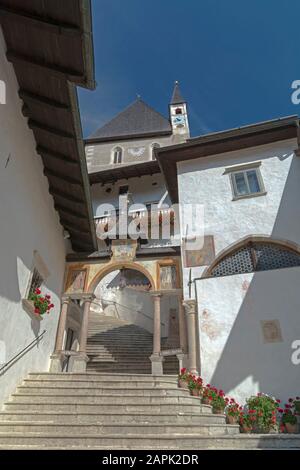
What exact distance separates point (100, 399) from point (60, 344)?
3580 mm

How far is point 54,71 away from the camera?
5.94 meters

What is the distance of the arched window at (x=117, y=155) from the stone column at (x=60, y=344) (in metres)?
19.2

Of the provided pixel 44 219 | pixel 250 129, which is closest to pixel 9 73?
pixel 44 219

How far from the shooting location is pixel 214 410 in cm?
661

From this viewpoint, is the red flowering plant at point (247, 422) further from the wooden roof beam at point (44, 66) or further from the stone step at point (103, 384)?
the wooden roof beam at point (44, 66)

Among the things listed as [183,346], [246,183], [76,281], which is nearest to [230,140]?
[246,183]

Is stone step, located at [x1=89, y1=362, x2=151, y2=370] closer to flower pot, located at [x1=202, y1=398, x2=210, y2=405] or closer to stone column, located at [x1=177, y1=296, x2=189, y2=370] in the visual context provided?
stone column, located at [x1=177, y1=296, x2=189, y2=370]

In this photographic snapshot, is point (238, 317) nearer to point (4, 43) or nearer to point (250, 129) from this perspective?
point (250, 129)

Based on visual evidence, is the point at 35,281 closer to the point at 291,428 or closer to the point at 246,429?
the point at 246,429

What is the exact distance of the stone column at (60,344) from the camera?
9.31 metres

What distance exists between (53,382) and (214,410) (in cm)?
364

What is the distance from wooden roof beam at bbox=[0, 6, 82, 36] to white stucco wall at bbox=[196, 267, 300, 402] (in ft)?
21.2

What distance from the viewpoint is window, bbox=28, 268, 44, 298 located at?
26.4 feet

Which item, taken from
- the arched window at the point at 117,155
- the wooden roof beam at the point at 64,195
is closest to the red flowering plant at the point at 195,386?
the wooden roof beam at the point at 64,195
